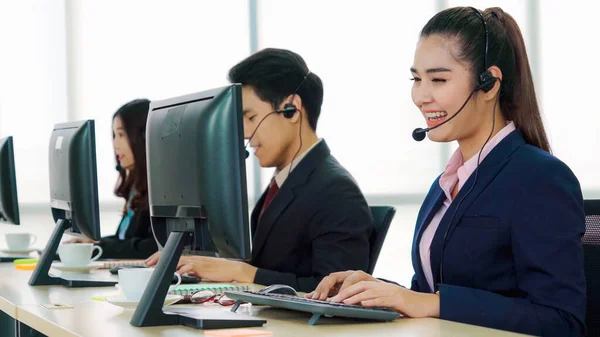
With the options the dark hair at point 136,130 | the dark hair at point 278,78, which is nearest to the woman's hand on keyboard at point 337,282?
the dark hair at point 278,78

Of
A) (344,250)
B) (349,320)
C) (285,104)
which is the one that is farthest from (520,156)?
(285,104)

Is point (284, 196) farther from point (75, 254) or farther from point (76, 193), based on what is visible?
point (75, 254)

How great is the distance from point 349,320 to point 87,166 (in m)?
1.11

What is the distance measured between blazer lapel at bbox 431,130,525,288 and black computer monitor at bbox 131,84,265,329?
0.45 meters

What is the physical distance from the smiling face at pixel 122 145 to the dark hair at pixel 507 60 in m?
2.15

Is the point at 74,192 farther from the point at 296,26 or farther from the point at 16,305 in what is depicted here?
the point at 296,26

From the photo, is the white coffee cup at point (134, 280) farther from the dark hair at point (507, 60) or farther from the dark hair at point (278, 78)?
the dark hair at point (278, 78)

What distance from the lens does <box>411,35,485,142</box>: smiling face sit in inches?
69.4

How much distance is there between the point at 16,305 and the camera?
6.09ft

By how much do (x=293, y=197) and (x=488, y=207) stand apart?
891 mm

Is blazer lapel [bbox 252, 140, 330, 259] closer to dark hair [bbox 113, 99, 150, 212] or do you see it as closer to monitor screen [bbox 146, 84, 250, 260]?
monitor screen [bbox 146, 84, 250, 260]

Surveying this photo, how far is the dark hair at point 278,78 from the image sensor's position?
2.53m

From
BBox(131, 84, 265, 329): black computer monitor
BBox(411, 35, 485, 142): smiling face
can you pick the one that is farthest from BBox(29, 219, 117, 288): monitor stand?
BBox(411, 35, 485, 142): smiling face

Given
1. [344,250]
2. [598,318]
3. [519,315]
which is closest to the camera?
[519,315]
